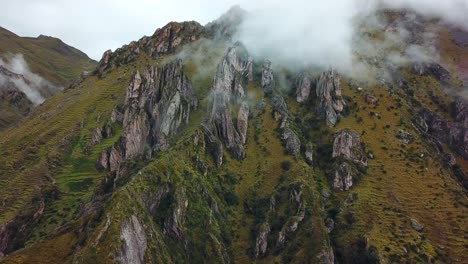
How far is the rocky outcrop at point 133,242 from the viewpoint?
550ft

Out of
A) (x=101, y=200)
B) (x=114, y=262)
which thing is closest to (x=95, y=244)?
(x=114, y=262)

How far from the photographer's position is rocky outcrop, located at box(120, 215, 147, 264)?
16775 centimetres

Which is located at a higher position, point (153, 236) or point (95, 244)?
point (95, 244)

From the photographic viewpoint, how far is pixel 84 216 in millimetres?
183625

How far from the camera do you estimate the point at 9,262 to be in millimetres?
160375

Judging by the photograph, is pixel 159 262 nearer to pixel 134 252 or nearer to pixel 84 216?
pixel 134 252

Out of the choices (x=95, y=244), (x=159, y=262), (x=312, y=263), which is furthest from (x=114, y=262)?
(x=312, y=263)

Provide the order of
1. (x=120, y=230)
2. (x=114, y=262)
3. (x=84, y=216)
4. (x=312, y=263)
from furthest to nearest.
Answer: (x=312, y=263), (x=84, y=216), (x=120, y=230), (x=114, y=262)

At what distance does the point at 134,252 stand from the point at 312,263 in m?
70.1

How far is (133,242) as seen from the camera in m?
174

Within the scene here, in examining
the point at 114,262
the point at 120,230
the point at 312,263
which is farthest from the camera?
the point at 312,263

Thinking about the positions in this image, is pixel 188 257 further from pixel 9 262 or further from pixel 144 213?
pixel 9 262

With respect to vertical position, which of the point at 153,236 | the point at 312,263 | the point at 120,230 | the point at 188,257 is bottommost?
the point at 312,263

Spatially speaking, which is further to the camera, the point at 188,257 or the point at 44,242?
the point at 188,257
